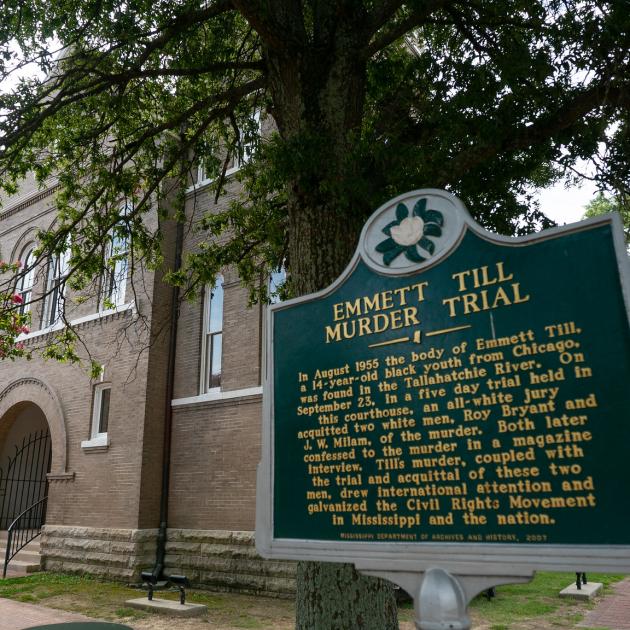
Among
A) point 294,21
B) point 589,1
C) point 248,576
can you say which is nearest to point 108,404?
point 248,576

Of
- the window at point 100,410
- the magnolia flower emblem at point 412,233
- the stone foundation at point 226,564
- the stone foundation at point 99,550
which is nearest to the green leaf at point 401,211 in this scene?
the magnolia flower emblem at point 412,233

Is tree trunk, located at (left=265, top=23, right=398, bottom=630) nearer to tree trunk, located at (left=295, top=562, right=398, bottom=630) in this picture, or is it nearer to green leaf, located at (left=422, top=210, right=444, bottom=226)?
tree trunk, located at (left=295, top=562, right=398, bottom=630)

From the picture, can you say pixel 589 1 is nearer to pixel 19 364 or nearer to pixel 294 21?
pixel 294 21

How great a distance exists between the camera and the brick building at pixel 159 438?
40.0ft

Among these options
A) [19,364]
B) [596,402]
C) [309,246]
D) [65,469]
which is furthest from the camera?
[19,364]

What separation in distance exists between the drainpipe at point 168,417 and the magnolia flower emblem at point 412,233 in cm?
948

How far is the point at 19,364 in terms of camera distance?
17.3 m

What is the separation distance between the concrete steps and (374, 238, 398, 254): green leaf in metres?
13.7

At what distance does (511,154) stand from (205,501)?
9288 millimetres

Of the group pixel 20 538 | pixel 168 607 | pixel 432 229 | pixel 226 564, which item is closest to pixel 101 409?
pixel 20 538

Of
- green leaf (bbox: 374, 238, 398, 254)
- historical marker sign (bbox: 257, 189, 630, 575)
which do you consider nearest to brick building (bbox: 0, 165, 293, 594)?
historical marker sign (bbox: 257, 189, 630, 575)

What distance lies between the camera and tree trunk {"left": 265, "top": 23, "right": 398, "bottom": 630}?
440 cm

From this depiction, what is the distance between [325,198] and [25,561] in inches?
526

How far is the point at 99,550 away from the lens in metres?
13.3
